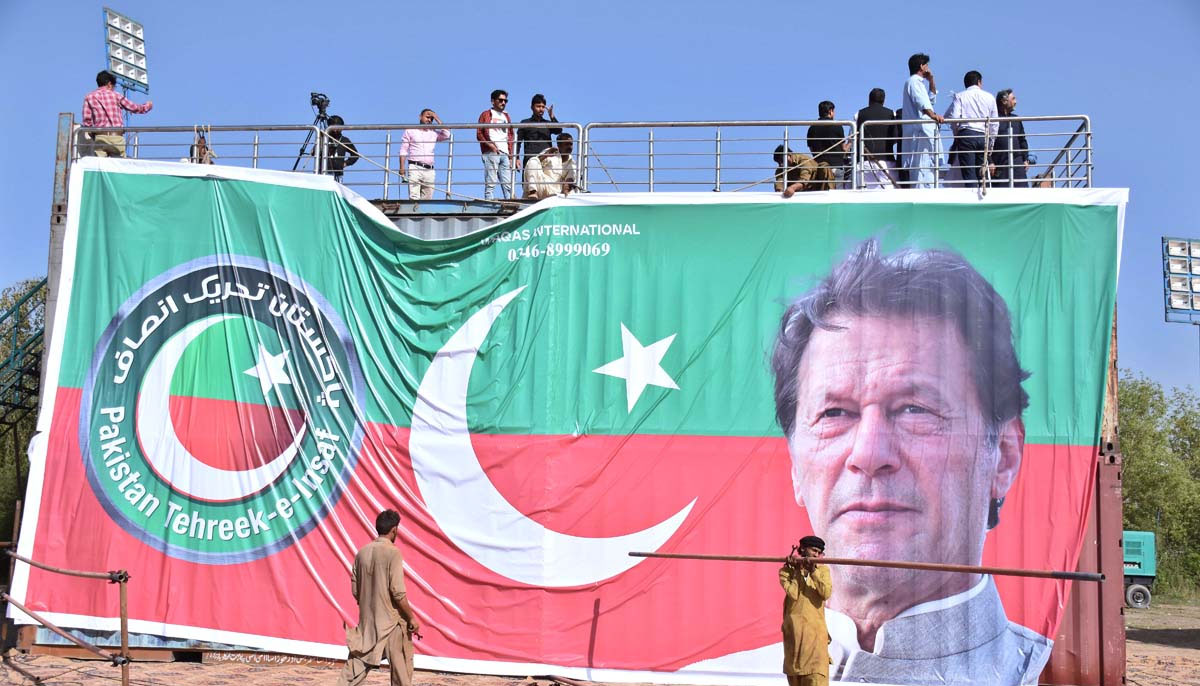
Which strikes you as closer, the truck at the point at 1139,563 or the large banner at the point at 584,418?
the large banner at the point at 584,418

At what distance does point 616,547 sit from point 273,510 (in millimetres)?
3759

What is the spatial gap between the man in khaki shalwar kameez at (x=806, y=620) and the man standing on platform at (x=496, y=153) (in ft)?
19.9

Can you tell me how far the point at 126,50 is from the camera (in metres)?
20.2

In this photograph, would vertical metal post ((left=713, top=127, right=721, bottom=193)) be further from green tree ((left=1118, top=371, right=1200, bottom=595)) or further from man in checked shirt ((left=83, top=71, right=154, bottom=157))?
green tree ((left=1118, top=371, right=1200, bottom=595))

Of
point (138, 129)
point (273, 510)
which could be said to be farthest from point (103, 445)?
point (138, 129)

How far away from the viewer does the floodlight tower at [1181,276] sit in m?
30.2

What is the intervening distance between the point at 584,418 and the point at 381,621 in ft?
12.8

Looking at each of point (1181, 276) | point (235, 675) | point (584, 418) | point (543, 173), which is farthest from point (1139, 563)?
point (235, 675)

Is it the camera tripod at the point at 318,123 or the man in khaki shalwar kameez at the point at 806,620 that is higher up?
the camera tripod at the point at 318,123

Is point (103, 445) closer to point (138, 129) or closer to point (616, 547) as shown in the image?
point (138, 129)

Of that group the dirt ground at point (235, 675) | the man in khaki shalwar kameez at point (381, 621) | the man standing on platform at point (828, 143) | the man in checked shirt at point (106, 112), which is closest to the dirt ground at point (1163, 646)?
the dirt ground at point (235, 675)

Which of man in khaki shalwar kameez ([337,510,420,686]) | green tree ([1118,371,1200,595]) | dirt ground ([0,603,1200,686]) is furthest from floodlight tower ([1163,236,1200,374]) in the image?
man in khaki shalwar kameez ([337,510,420,686])

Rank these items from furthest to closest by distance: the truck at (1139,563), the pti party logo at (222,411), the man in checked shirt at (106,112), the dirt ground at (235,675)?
the truck at (1139,563), the man in checked shirt at (106,112), the pti party logo at (222,411), the dirt ground at (235,675)

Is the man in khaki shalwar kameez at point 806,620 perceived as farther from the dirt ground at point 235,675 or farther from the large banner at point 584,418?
the dirt ground at point 235,675
